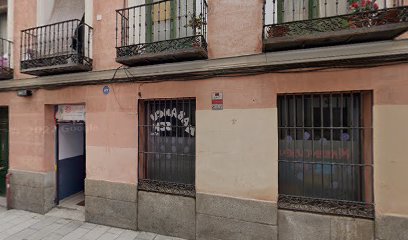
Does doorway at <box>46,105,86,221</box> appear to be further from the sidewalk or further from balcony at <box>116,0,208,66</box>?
balcony at <box>116,0,208,66</box>

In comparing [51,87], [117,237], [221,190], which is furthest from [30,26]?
[221,190]

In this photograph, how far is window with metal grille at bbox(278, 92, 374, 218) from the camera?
4.14 m

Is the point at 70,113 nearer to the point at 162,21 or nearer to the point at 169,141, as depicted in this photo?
the point at 169,141

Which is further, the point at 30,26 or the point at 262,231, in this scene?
the point at 30,26

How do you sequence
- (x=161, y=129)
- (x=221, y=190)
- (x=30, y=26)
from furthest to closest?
(x=30, y=26) → (x=161, y=129) → (x=221, y=190)

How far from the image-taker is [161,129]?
551 cm

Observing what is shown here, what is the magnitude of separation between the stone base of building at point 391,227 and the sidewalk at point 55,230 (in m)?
3.81

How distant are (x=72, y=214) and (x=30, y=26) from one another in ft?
17.3

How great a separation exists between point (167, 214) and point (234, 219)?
4.83 ft

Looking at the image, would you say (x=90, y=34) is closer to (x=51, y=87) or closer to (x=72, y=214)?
(x=51, y=87)

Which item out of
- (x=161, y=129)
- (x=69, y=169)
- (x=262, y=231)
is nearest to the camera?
(x=262, y=231)

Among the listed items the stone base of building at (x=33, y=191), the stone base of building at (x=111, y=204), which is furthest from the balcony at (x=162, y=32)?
the stone base of building at (x=33, y=191)

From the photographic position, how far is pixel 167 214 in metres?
5.16

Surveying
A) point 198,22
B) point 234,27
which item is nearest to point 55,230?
point 198,22
